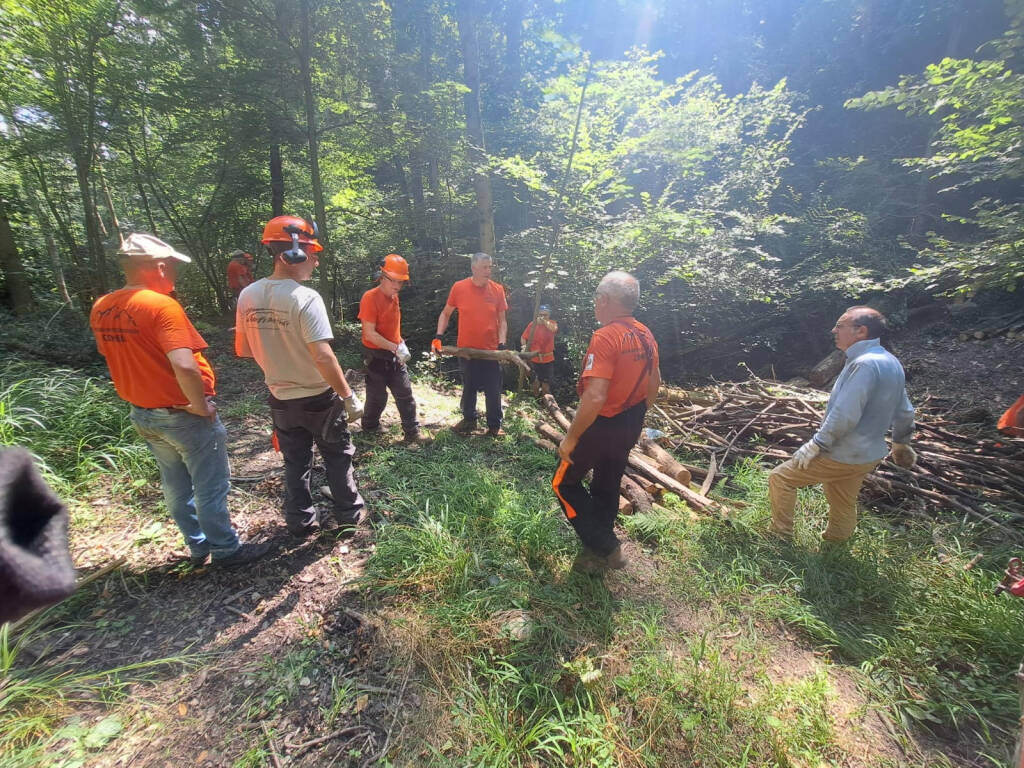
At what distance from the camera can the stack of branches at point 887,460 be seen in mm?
3877

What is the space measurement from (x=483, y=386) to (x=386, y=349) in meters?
1.31

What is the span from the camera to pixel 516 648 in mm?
2285

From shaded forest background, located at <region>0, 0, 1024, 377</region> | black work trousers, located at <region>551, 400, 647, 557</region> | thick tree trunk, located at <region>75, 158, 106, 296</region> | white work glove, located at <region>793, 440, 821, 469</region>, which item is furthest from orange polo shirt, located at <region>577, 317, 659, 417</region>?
thick tree trunk, located at <region>75, 158, 106, 296</region>

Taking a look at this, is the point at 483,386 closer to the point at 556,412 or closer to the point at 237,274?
the point at 556,412

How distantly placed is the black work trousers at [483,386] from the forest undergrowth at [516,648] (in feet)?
5.67

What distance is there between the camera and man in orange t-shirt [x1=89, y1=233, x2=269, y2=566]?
223cm

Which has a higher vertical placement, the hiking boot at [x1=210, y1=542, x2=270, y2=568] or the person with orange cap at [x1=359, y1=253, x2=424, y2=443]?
the person with orange cap at [x1=359, y1=253, x2=424, y2=443]

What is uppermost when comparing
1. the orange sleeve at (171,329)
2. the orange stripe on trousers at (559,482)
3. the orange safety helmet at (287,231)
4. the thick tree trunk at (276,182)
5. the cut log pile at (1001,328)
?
the thick tree trunk at (276,182)

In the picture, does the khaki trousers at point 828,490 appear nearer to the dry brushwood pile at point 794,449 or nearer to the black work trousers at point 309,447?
the dry brushwood pile at point 794,449

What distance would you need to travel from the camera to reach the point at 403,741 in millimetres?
1865

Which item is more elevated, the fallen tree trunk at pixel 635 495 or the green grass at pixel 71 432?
the green grass at pixel 71 432

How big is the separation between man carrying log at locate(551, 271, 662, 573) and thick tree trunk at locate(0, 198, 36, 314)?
1129 cm

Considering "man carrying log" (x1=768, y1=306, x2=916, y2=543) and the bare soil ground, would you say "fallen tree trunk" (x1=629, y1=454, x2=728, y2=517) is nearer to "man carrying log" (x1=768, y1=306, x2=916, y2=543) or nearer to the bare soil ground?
"man carrying log" (x1=768, y1=306, x2=916, y2=543)

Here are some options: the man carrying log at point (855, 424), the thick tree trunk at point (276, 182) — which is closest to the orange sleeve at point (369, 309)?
the man carrying log at point (855, 424)
